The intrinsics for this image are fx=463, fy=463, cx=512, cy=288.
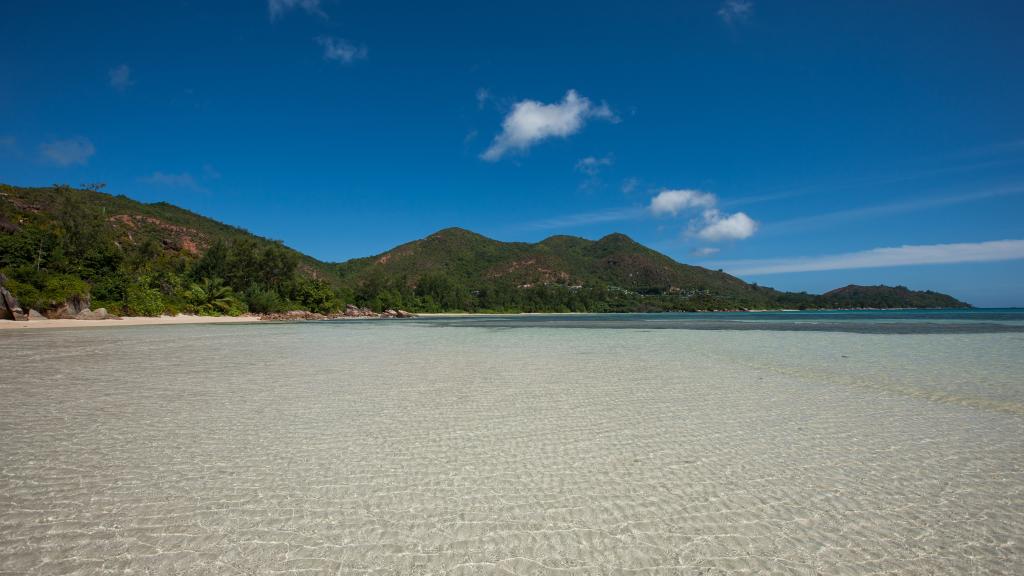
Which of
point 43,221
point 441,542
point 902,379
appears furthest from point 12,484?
point 43,221

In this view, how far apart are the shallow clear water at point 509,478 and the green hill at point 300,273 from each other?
36.4m

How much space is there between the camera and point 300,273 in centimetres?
8725

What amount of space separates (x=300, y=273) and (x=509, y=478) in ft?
303

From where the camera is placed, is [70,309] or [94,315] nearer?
[70,309]


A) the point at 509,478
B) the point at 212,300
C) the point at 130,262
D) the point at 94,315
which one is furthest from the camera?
the point at 212,300

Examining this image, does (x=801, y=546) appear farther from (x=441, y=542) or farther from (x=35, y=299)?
(x=35, y=299)

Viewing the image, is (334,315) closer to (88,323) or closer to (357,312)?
(357,312)

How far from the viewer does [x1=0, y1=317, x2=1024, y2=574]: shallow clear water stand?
282cm

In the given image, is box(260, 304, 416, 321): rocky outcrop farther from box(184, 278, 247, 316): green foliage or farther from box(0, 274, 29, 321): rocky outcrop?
box(0, 274, 29, 321): rocky outcrop

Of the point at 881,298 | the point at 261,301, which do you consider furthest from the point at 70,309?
the point at 881,298

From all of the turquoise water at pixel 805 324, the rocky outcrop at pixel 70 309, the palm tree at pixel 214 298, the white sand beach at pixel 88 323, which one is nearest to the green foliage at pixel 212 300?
the palm tree at pixel 214 298

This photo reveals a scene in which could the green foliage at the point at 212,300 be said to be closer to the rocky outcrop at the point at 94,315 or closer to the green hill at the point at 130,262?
the green hill at the point at 130,262

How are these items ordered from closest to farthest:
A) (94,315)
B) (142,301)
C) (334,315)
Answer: (94,315)
(142,301)
(334,315)

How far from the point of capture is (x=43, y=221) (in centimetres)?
5141
